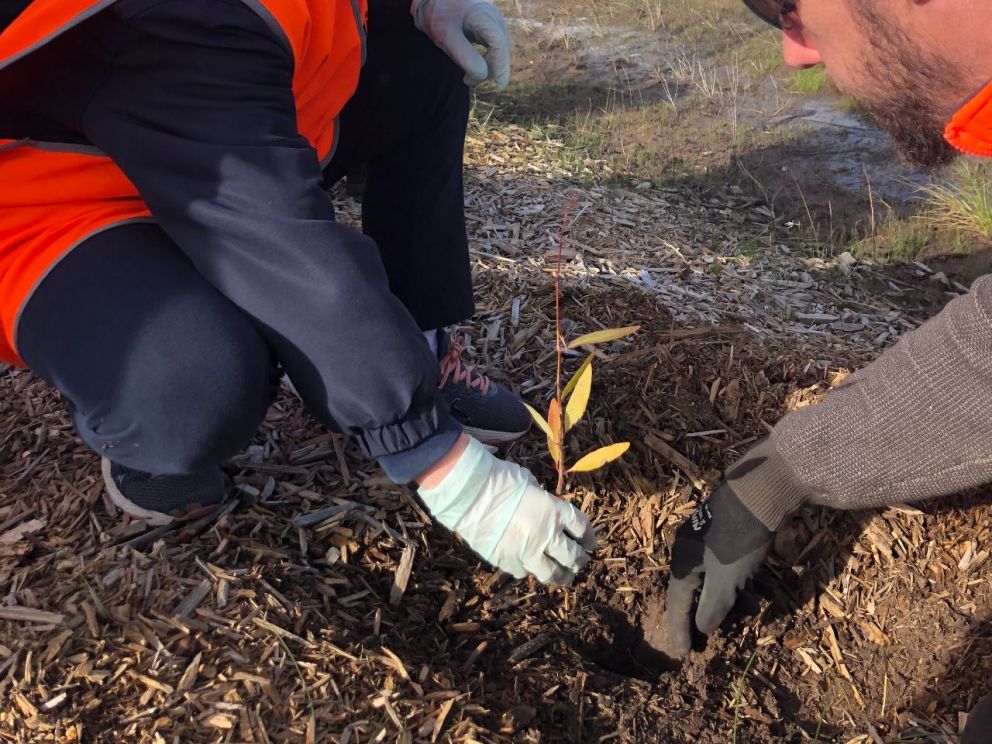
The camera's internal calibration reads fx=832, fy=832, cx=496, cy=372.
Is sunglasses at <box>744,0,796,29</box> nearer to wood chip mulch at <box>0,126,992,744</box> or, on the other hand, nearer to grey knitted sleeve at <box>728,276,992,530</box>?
grey knitted sleeve at <box>728,276,992,530</box>

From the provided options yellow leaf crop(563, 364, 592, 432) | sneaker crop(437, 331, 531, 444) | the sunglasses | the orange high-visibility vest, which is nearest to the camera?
the orange high-visibility vest

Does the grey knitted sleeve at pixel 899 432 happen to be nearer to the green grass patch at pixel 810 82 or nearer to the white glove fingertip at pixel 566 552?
the white glove fingertip at pixel 566 552

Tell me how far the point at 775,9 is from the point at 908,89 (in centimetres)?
29

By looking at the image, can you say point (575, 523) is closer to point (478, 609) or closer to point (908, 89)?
point (478, 609)

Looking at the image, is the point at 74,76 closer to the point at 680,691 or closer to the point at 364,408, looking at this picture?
the point at 364,408

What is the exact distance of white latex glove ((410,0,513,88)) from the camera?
1816 millimetres

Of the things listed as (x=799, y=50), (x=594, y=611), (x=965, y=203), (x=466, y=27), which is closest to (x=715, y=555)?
(x=594, y=611)

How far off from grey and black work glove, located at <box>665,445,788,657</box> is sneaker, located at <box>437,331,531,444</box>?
48 centimetres

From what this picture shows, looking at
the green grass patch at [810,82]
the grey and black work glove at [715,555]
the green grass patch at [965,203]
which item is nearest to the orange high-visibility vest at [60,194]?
the grey and black work glove at [715,555]

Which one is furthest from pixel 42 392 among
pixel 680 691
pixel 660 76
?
pixel 660 76

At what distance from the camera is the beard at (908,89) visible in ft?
4.68

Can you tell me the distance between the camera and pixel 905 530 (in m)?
1.91

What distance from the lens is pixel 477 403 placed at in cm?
198

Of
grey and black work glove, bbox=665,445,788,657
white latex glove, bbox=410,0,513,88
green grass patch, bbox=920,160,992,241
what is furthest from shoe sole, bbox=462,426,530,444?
green grass patch, bbox=920,160,992,241
